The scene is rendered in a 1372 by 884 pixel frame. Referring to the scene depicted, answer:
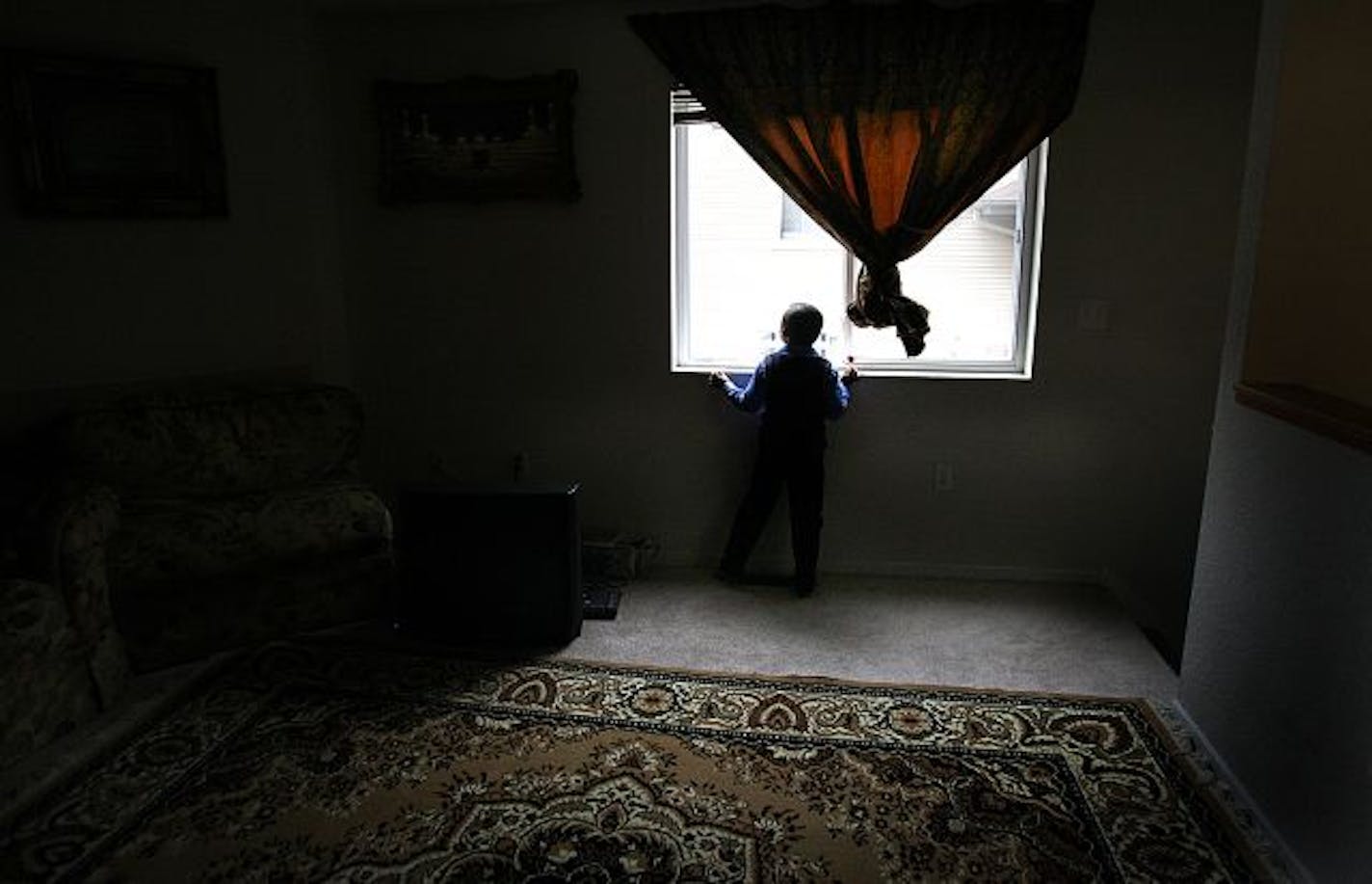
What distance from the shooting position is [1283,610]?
1.98 metres

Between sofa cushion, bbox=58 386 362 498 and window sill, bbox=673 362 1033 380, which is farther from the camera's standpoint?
window sill, bbox=673 362 1033 380

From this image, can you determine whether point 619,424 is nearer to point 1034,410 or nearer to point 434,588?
point 434,588

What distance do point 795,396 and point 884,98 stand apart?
1.09 metres

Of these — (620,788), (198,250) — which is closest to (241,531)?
(198,250)

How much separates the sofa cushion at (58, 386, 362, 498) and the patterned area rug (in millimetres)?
699

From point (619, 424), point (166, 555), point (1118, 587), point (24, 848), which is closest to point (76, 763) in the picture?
point (24, 848)

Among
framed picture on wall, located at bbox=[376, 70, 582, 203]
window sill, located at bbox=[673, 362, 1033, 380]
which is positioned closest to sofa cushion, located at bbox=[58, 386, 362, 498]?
framed picture on wall, located at bbox=[376, 70, 582, 203]

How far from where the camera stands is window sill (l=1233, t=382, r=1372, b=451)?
1.74 m

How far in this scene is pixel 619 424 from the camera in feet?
12.0

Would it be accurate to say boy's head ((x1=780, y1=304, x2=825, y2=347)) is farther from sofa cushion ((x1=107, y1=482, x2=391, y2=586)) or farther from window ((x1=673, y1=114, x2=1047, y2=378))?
sofa cushion ((x1=107, y1=482, x2=391, y2=586))

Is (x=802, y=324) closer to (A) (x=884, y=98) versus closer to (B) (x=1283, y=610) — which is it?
(A) (x=884, y=98)

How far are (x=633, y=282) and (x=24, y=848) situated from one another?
2.50 metres

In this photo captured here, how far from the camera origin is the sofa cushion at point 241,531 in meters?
2.74

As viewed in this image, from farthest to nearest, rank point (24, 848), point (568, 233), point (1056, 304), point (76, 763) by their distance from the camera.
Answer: point (568, 233), point (1056, 304), point (76, 763), point (24, 848)
